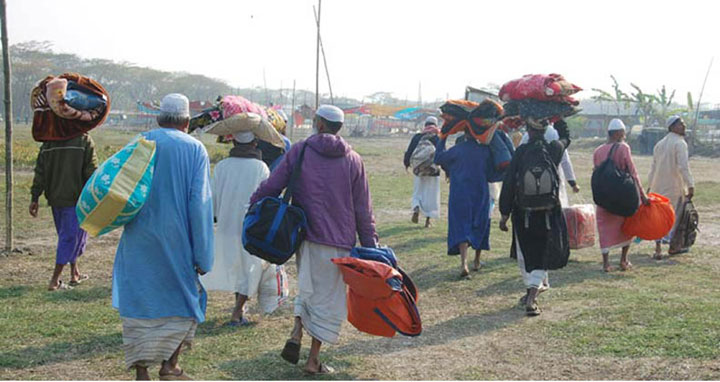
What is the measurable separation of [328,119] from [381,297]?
4.37ft

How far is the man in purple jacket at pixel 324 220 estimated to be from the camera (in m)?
5.37

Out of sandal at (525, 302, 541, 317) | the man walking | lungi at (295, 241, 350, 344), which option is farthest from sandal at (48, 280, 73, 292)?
sandal at (525, 302, 541, 317)

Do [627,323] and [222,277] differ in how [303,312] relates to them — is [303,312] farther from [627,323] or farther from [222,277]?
[627,323]

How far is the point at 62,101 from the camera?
7.22 m

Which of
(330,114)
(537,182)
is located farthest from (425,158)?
(330,114)

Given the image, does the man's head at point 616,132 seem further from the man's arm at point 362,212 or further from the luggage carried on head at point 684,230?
the man's arm at point 362,212

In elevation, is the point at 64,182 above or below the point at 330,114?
below

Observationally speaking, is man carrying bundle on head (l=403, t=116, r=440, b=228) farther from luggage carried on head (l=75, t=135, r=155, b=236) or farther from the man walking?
luggage carried on head (l=75, t=135, r=155, b=236)

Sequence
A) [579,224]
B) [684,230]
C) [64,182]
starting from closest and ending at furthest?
[64,182] → [579,224] → [684,230]

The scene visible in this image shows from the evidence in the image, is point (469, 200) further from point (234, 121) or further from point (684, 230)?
point (684, 230)

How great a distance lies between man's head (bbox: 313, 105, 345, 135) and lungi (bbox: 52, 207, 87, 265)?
143 inches

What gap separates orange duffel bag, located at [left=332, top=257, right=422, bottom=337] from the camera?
199 inches

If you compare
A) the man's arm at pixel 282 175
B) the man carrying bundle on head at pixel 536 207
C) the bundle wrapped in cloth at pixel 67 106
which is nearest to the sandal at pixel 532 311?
the man carrying bundle on head at pixel 536 207

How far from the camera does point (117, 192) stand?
182 inches
